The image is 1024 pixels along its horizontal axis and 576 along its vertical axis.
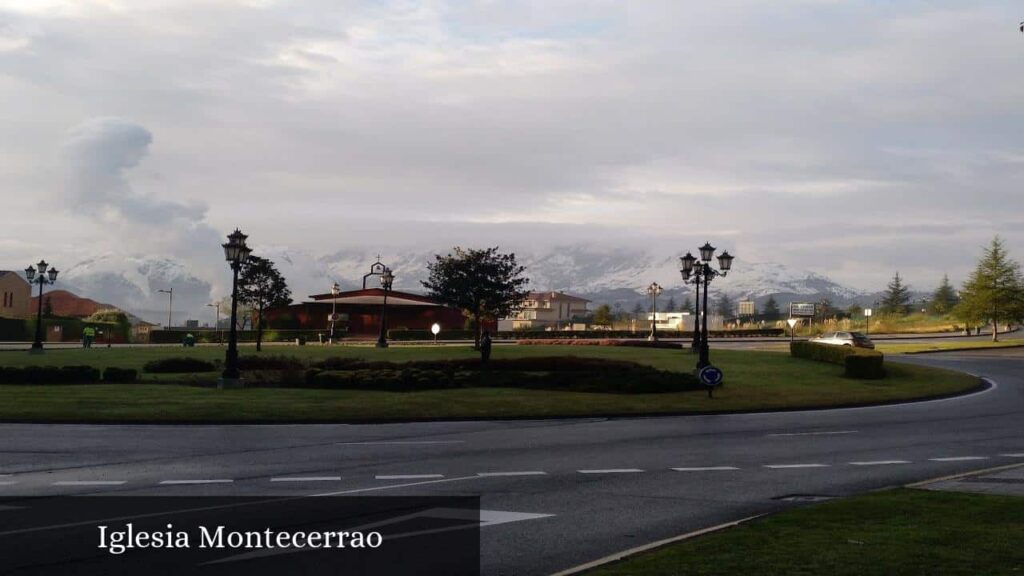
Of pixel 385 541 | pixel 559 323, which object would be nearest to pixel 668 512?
pixel 385 541

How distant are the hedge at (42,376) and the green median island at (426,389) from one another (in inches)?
1.4

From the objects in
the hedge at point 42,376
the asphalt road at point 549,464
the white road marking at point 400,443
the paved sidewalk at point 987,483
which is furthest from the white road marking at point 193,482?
the hedge at point 42,376

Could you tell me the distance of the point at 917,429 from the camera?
23.3 m

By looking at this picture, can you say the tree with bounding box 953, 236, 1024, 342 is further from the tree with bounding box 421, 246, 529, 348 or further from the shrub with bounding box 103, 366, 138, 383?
the shrub with bounding box 103, 366, 138, 383

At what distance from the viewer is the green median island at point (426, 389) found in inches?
1001

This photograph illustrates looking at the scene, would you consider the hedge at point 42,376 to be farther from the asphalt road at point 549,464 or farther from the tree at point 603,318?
the tree at point 603,318

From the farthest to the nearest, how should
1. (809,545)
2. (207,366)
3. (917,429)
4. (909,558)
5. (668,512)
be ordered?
(207,366) < (917,429) < (668,512) < (809,545) < (909,558)

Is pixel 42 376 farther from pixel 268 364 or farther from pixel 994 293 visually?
pixel 994 293

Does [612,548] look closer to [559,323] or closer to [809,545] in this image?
[809,545]

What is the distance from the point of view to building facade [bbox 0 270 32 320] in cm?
10900

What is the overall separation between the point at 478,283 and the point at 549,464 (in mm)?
49617

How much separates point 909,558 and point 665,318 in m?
153

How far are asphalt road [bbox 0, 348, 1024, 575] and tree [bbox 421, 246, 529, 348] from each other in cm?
4039

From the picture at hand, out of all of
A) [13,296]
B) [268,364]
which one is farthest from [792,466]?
[13,296]
